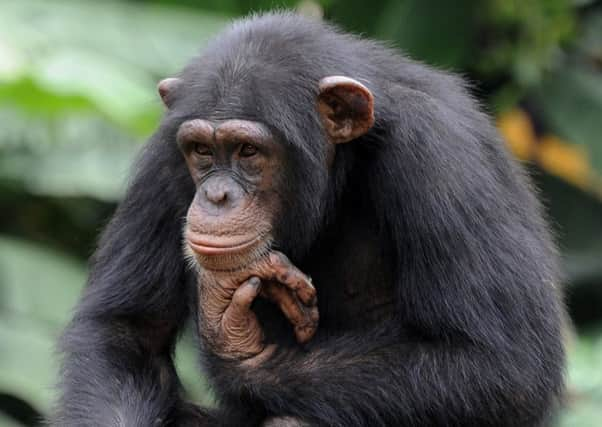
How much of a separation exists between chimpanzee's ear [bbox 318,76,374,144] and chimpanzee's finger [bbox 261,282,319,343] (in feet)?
2.07

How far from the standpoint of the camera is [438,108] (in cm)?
511

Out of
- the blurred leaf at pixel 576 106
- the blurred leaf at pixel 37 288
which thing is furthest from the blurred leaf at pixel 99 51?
the blurred leaf at pixel 576 106

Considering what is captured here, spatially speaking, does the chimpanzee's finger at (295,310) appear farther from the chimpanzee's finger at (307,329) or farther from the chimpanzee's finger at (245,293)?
the chimpanzee's finger at (245,293)

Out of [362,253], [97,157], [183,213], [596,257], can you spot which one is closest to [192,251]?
[183,213]

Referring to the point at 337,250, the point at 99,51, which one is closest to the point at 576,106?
the point at 99,51

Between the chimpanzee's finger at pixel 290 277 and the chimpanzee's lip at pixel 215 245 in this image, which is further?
the chimpanzee's finger at pixel 290 277

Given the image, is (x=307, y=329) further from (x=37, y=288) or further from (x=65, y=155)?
(x=65, y=155)

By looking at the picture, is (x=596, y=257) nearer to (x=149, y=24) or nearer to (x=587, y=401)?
(x=587, y=401)

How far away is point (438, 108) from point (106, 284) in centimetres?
159

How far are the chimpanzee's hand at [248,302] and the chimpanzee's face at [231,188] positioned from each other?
79 millimetres

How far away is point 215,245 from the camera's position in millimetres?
4789

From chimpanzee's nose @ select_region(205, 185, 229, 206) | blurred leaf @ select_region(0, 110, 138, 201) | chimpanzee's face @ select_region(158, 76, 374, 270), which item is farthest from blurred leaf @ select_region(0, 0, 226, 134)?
chimpanzee's nose @ select_region(205, 185, 229, 206)

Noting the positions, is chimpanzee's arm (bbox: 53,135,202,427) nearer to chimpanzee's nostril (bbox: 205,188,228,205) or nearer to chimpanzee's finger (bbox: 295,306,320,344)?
chimpanzee's nostril (bbox: 205,188,228,205)

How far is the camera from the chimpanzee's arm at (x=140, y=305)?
208 inches
